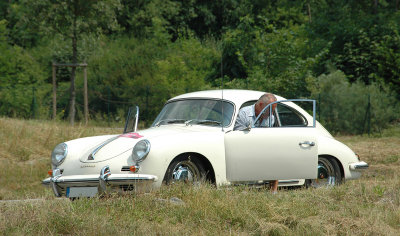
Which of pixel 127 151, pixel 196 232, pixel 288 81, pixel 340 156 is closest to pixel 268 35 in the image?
pixel 288 81

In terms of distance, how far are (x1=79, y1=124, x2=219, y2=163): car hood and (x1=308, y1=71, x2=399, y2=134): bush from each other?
1340 cm

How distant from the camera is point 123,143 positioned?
7.48 m

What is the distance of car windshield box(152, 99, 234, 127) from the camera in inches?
323

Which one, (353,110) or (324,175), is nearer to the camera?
(324,175)

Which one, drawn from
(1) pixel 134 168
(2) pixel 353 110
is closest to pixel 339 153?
(1) pixel 134 168

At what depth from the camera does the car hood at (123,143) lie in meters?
7.30

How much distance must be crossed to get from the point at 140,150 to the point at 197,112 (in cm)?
156

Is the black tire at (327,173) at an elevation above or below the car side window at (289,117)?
below

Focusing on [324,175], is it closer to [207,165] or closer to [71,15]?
[207,165]

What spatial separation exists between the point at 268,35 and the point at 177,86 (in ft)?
13.6

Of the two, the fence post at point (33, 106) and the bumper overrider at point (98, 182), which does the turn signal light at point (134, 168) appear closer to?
the bumper overrider at point (98, 182)

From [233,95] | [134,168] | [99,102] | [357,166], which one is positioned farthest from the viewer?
[99,102]

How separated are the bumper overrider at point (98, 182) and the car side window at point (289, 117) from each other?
2454 millimetres

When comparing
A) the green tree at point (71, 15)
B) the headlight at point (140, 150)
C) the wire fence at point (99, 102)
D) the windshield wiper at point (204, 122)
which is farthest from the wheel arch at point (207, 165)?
the wire fence at point (99, 102)
